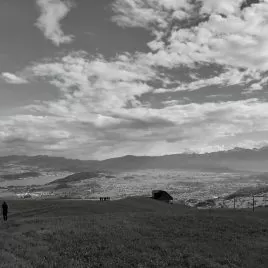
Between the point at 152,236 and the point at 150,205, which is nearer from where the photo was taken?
the point at 152,236

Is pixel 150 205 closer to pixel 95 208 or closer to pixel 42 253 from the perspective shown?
pixel 95 208

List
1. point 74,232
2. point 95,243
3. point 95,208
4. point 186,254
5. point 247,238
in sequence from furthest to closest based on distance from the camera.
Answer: point 95,208 < point 247,238 < point 74,232 < point 95,243 < point 186,254

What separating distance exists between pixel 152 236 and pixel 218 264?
10.3 metres

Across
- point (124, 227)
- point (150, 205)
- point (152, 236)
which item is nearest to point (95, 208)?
point (150, 205)

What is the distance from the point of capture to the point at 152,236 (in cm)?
3275

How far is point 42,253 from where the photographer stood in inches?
884

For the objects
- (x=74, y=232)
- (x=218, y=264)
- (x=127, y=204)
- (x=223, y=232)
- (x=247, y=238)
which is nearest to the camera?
(x=218, y=264)

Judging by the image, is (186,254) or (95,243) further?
(95,243)

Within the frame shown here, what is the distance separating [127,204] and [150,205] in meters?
6.90

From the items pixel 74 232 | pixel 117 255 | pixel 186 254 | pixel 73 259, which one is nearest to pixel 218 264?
pixel 186 254

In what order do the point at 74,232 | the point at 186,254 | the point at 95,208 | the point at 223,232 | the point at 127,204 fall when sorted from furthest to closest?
the point at 127,204
the point at 95,208
the point at 223,232
the point at 74,232
the point at 186,254

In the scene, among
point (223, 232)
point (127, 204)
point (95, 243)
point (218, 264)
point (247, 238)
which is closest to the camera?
point (218, 264)

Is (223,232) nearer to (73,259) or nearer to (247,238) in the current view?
(247,238)

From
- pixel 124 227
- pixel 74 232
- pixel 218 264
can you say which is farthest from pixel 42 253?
pixel 124 227
